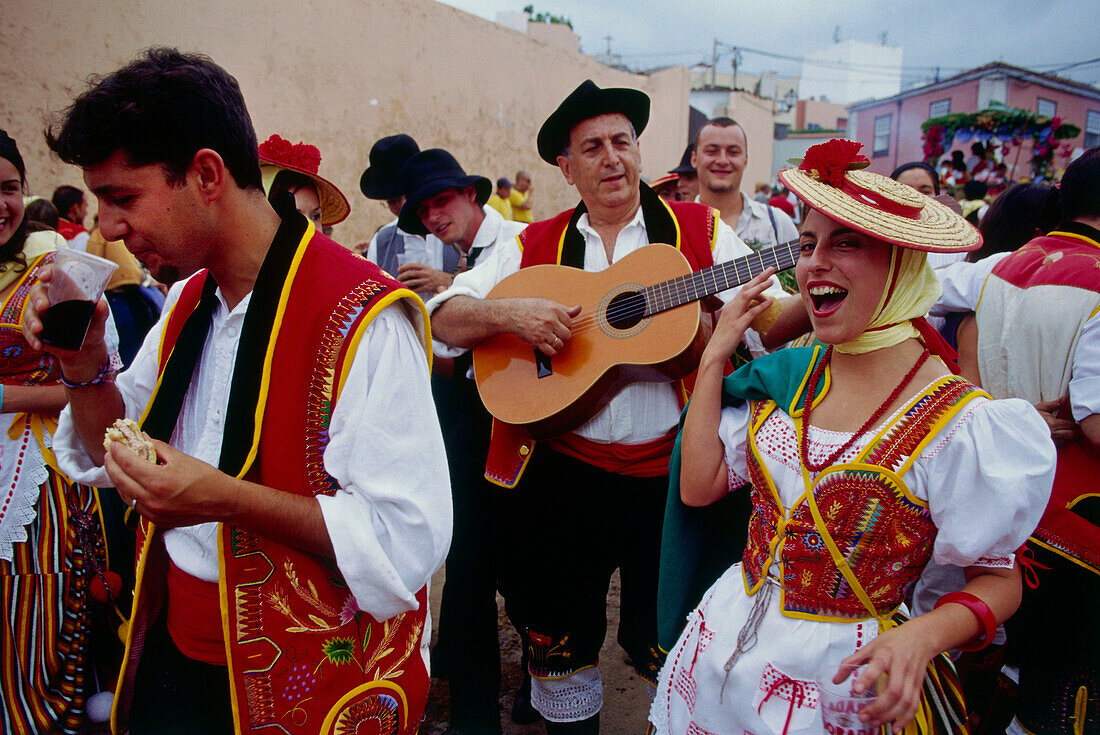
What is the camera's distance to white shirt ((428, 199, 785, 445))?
2.41 metres

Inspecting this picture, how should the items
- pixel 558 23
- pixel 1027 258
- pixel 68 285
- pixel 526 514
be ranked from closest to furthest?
pixel 68 285, pixel 1027 258, pixel 526 514, pixel 558 23

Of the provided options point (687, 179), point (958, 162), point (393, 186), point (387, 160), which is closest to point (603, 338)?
point (393, 186)

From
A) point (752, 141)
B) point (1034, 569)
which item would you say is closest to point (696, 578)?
point (1034, 569)

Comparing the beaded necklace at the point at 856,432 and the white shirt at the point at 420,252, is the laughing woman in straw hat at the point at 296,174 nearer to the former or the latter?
the white shirt at the point at 420,252

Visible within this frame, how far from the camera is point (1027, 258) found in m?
2.40

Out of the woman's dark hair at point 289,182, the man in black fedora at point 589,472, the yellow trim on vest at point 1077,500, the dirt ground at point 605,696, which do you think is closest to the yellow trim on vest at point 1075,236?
the yellow trim on vest at point 1077,500

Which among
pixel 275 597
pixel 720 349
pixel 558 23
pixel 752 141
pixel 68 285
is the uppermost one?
pixel 558 23

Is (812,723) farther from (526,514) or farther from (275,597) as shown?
(526,514)

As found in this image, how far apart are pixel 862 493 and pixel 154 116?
1580 millimetres

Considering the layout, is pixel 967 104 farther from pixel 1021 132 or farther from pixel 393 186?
pixel 393 186

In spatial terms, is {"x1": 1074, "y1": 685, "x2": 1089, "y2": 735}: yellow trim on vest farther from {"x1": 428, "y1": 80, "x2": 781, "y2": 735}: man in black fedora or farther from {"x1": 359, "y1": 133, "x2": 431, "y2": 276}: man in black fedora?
{"x1": 359, "y1": 133, "x2": 431, "y2": 276}: man in black fedora

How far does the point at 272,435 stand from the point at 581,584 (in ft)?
4.89

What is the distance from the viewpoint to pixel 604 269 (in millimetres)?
2641

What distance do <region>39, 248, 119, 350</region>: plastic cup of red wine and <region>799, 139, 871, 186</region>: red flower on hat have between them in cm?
158
